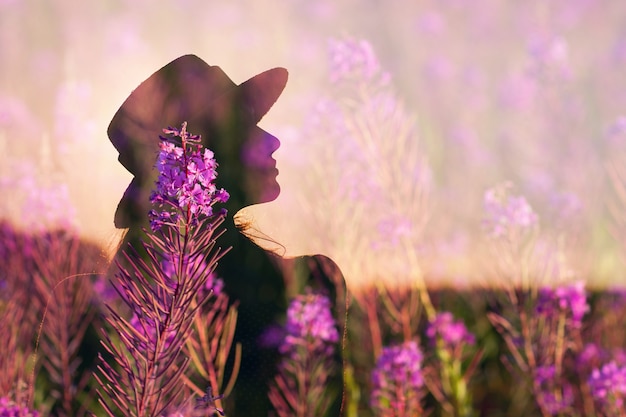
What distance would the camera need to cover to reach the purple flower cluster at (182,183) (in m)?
0.68

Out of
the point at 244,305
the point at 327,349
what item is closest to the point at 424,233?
the point at 327,349

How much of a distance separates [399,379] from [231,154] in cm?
81

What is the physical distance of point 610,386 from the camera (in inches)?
60.6

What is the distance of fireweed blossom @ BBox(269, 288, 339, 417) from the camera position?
3.64ft

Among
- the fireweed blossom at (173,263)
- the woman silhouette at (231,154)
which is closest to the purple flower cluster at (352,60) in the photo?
the woman silhouette at (231,154)

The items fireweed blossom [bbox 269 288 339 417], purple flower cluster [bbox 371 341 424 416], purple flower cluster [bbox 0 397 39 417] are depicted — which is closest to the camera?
purple flower cluster [bbox 0 397 39 417]

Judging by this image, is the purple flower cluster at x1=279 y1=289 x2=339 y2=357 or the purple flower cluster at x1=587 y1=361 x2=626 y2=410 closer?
the purple flower cluster at x1=279 y1=289 x2=339 y2=357

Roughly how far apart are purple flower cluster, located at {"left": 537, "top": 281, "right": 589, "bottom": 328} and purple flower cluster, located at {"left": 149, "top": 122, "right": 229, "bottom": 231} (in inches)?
49.8

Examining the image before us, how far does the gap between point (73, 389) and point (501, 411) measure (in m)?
1.28

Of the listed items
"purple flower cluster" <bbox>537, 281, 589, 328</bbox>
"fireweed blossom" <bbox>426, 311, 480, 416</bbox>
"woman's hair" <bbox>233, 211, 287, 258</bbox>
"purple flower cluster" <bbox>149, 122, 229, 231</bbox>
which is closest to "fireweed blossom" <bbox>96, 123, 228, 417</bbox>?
"purple flower cluster" <bbox>149, 122, 229, 231</bbox>

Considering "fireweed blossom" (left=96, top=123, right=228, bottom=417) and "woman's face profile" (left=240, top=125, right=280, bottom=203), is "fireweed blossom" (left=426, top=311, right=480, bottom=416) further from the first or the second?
"fireweed blossom" (left=96, top=123, right=228, bottom=417)

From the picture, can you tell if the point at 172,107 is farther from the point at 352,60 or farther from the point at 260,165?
the point at 352,60

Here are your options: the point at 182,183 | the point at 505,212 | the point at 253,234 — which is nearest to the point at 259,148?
the point at 253,234

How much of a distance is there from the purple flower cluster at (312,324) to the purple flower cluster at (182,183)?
45 centimetres
